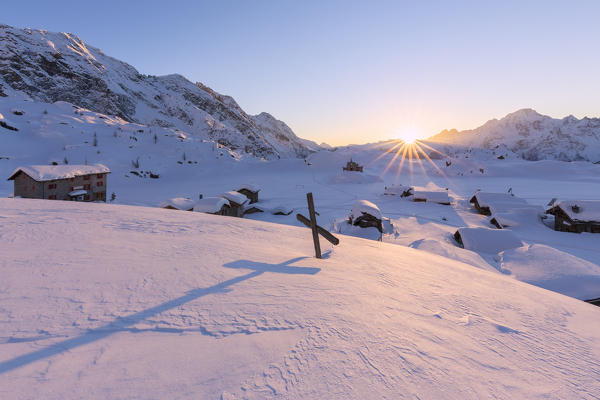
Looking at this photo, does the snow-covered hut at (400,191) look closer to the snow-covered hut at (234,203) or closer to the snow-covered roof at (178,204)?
the snow-covered hut at (234,203)

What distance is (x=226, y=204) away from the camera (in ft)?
84.2

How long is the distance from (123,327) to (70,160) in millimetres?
53513

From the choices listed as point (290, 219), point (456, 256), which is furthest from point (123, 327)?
point (290, 219)

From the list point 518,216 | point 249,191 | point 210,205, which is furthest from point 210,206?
point 518,216

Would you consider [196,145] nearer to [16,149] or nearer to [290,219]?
[16,149]

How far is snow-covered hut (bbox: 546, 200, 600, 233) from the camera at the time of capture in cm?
2459

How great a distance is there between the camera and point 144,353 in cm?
268

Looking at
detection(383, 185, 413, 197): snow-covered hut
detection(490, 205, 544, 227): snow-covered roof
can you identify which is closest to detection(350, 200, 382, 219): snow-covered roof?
detection(490, 205, 544, 227): snow-covered roof

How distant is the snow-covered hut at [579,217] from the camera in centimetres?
2459

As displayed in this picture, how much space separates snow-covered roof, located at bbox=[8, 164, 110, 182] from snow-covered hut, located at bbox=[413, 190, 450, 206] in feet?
130

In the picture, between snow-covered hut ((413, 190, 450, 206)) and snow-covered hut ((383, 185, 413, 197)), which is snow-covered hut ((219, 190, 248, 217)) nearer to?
snow-covered hut ((383, 185, 413, 197))

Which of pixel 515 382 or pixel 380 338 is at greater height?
pixel 380 338

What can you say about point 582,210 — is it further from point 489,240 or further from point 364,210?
point 364,210

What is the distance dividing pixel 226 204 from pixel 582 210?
112ft
